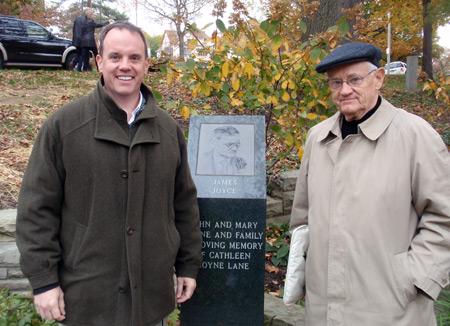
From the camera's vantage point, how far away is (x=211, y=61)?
371 centimetres

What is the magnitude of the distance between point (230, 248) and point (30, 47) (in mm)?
12090

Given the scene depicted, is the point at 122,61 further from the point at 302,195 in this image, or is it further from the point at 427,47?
the point at 427,47

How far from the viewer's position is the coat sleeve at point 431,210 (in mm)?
1874

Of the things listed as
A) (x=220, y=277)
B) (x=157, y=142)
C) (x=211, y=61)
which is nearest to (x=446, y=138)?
(x=211, y=61)

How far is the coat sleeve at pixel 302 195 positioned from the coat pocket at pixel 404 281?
0.61 m

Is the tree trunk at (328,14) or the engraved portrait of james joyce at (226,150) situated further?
the tree trunk at (328,14)

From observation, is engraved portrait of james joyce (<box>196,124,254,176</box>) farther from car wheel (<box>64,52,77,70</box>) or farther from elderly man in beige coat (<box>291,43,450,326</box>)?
car wheel (<box>64,52,77,70</box>)

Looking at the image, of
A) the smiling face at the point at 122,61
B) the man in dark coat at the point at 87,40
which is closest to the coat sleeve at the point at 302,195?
the smiling face at the point at 122,61

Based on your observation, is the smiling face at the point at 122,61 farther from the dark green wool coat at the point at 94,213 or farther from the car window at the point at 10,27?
the car window at the point at 10,27

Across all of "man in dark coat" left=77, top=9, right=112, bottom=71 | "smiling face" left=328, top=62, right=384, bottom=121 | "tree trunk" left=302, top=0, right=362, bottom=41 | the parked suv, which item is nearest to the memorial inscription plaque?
"smiling face" left=328, top=62, right=384, bottom=121

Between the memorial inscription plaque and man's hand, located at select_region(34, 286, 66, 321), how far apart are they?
3.89 feet

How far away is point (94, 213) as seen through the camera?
6.35 ft

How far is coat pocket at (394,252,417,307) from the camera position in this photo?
1.89 m

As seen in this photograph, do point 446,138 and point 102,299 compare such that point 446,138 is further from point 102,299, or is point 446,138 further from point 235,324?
point 102,299
